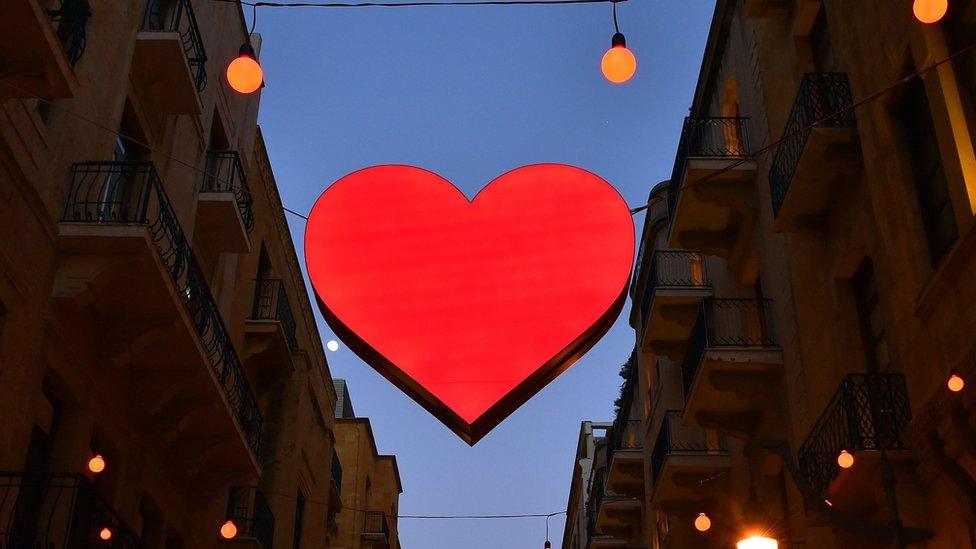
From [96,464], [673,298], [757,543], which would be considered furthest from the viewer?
[673,298]

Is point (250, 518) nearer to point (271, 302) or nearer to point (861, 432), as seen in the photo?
point (271, 302)

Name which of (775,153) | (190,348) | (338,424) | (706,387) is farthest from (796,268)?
(338,424)

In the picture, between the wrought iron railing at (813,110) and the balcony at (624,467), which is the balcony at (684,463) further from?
the wrought iron railing at (813,110)

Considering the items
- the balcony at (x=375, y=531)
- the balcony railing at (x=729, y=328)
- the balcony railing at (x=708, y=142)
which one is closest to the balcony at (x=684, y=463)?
the balcony railing at (x=729, y=328)

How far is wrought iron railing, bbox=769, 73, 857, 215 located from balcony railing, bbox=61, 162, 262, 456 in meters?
7.87

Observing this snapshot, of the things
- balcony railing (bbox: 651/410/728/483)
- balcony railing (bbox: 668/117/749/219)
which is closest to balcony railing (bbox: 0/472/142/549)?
balcony railing (bbox: 668/117/749/219)

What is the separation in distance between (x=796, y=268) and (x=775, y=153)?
1.77 metres

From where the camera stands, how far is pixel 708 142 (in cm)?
2056

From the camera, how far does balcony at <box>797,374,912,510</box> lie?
12.0 metres

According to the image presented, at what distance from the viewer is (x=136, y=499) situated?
15.5 m

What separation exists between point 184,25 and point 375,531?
2803 cm

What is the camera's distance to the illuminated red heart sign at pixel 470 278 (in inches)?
276

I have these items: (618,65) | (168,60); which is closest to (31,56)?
(168,60)

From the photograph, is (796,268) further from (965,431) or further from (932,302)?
(965,431)
